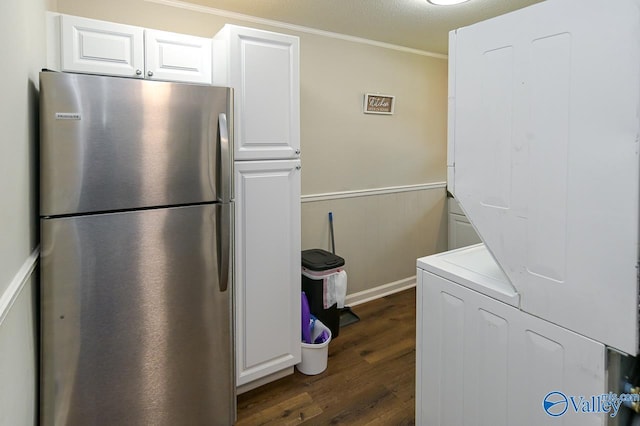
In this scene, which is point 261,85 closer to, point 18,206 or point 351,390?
point 18,206

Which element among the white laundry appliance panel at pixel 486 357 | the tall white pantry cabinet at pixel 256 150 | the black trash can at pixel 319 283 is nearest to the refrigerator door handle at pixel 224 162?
the tall white pantry cabinet at pixel 256 150

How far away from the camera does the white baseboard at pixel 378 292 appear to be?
350 centimetres

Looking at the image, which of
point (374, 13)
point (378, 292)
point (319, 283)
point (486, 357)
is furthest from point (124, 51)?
point (378, 292)

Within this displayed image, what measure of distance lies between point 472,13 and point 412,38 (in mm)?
689

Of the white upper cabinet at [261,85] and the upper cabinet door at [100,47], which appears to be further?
the white upper cabinet at [261,85]

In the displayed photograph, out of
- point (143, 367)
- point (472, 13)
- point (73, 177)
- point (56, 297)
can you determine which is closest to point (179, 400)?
point (143, 367)

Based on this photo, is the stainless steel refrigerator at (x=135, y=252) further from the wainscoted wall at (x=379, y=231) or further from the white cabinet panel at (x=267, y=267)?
the wainscoted wall at (x=379, y=231)

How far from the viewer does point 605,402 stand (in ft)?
3.36

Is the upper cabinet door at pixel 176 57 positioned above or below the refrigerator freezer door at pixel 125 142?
above

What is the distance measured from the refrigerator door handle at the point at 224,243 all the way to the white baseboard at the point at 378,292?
5.90 ft

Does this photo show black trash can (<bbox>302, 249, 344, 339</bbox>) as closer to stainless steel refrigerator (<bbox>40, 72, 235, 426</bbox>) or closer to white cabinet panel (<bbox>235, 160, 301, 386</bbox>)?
white cabinet panel (<bbox>235, 160, 301, 386</bbox>)

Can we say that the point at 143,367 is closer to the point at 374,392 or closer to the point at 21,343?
the point at 21,343

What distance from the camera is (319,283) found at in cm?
270

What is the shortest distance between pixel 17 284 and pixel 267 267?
1214 millimetres
